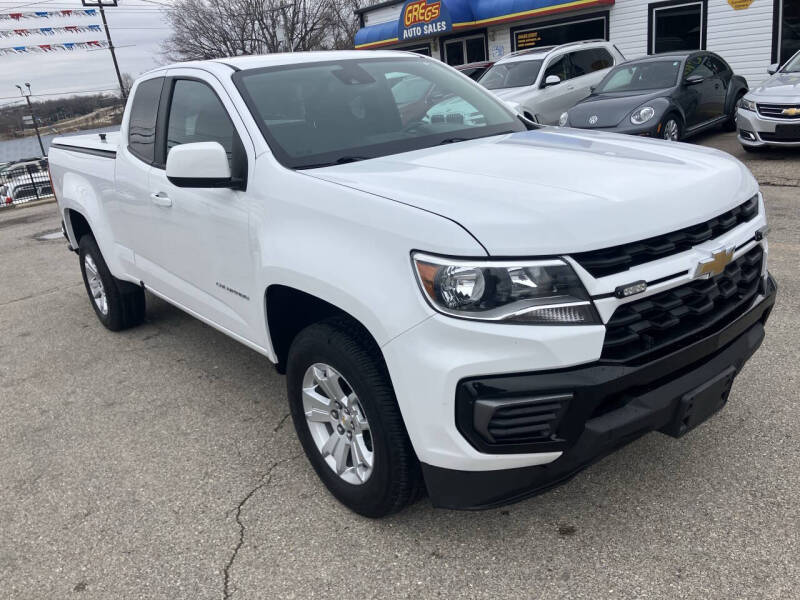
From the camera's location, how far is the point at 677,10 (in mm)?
15984

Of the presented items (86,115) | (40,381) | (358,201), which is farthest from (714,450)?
(86,115)

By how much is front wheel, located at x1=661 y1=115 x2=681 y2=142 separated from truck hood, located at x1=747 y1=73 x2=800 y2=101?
108 cm

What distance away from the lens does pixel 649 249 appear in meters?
2.24

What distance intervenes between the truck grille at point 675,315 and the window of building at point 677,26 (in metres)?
15.2

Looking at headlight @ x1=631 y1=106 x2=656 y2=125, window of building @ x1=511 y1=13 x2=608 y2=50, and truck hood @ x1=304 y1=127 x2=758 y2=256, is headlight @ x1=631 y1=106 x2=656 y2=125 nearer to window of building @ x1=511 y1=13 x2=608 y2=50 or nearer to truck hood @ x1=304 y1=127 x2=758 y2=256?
truck hood @ x1=304 y1=127 x2=758 y2=256

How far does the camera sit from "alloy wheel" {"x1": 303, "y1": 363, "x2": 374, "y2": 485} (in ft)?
8.73

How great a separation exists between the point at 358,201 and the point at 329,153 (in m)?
0.67

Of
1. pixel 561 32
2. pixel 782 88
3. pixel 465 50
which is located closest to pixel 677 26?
pixel 561 32

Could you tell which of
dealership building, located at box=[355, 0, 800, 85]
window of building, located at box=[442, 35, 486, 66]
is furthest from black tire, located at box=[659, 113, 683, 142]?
window of building, located at box=[442, 35, 486, 66]

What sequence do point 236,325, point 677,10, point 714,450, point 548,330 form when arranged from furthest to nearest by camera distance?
point 677,10 → point 236,325 → point 714,450 → point 548,330

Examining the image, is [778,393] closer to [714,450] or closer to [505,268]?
[714,450]

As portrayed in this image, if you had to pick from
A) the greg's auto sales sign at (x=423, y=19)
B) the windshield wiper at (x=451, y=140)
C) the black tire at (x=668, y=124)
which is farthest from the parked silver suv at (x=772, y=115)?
the greg's auto sales sign at (x=423, y=19)

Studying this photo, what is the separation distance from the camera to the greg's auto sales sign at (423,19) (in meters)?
20.1

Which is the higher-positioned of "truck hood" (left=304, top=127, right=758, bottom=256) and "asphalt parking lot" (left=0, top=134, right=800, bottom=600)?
"truck hood" (left=304, top=127, right=758, bottom=256)
